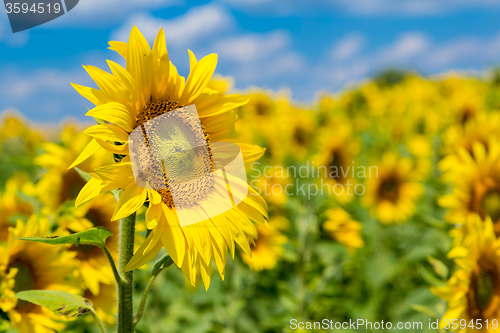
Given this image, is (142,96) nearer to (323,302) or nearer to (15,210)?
(15,210)

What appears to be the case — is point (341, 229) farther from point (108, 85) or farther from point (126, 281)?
point (108, 85)

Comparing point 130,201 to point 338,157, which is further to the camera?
point 338,157

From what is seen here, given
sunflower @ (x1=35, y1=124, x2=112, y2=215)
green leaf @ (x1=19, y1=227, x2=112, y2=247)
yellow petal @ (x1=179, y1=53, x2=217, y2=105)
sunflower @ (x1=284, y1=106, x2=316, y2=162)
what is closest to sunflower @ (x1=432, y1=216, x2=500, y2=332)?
yellow petal @ (x1=179, y1=53, x2=217, y2=105)

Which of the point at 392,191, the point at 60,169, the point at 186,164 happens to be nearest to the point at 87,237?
the point at 186,164

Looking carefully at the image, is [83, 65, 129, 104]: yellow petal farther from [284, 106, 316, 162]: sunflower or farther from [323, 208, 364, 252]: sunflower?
[284, 106, 316, 162]: sunflower

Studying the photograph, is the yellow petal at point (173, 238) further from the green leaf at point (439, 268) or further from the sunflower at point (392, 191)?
the sunflower at point (392, 191)

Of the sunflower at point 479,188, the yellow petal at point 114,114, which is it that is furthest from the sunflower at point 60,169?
the sunflower at point 479,188
